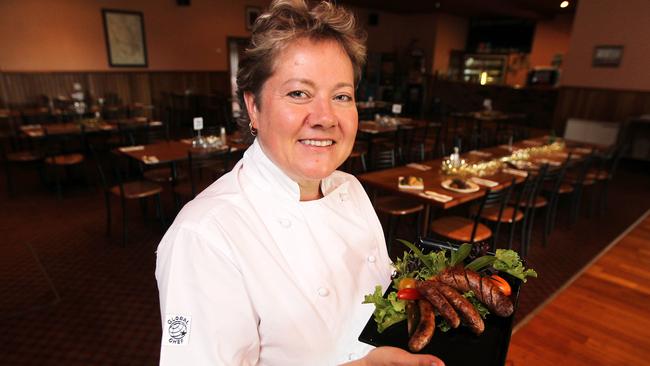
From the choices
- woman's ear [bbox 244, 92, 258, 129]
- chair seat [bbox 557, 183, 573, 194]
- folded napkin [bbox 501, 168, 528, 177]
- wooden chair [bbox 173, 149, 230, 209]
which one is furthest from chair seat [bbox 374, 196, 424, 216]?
woman's ear [bbox 244, 92, 258, 129]

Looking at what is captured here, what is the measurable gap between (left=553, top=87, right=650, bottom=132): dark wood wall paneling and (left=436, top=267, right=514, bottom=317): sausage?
8.34 m

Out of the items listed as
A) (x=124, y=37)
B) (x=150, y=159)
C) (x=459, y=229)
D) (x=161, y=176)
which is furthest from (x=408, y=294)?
(x=124, y=37)

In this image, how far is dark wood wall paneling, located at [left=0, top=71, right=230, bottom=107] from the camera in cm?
771

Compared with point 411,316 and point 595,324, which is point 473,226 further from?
point 411,316

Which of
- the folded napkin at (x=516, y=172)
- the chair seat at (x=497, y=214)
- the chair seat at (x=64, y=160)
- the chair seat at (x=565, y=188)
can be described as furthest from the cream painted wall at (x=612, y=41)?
the chair seat at (x=64, y=160)

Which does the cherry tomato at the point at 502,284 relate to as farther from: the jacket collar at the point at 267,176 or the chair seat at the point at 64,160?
the chair seat at the point at 64,160

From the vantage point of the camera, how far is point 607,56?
7.80 metres

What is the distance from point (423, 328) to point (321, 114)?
59 centimetres

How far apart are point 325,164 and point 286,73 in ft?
0.79

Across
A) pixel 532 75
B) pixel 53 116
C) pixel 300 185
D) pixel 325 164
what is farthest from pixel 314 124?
pixel 532 75

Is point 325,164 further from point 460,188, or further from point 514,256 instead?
point 460,188

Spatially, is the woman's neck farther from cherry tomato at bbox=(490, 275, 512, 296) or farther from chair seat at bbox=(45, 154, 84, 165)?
chair seat at bbox=(45, 154, 84, 165)

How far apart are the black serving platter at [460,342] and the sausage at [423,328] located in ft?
0.13

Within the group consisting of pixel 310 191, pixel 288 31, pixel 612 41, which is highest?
pixel 612 41
